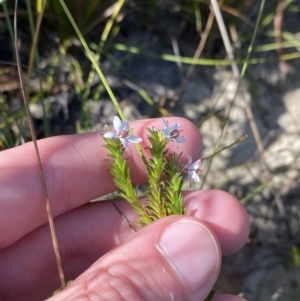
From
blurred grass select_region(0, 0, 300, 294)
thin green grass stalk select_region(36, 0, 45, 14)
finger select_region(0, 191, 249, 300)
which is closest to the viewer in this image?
finger select_region(0, 191, 249, 300)

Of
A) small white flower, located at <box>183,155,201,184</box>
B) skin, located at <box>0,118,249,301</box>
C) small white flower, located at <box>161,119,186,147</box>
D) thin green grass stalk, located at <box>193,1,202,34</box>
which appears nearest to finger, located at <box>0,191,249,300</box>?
skin, located at <box>0,118,249,301</box>

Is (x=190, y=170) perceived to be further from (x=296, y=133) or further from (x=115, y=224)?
(x=296, y=133)

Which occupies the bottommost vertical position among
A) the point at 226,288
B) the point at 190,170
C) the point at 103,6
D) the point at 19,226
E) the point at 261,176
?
the point at 226,288

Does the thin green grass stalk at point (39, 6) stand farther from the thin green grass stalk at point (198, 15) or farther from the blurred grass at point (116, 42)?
the thin green grass stalk at point (198, 15)

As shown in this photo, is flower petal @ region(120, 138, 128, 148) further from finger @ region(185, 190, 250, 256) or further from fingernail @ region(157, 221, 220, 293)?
finger @ region(185, 190, 250, 256)

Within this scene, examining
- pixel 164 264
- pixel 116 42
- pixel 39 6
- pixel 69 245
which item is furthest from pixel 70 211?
pixel 116 42

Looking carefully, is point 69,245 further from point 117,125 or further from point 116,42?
point 116,42

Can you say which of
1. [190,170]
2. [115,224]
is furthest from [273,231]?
[190,170]
